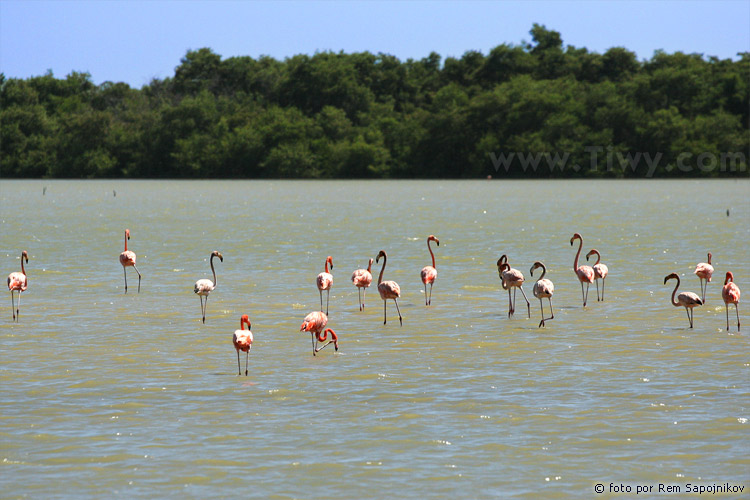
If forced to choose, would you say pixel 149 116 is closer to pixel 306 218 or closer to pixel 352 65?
pixel 352 65

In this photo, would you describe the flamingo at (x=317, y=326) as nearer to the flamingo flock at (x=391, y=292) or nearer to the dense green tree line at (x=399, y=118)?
the flamingo flock at (x=391, y=292)

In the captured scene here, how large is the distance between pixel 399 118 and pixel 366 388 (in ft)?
354

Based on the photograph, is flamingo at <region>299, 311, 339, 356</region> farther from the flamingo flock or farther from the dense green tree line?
the dense green tree line

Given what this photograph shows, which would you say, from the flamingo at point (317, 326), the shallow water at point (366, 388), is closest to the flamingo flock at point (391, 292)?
the flamingo at point (317, 326)

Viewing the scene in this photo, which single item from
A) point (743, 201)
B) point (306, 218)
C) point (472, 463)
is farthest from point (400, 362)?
point (743, 201)

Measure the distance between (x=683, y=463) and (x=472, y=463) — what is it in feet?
5.86

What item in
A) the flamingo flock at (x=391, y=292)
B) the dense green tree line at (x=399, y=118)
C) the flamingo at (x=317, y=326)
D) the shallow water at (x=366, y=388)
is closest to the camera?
the shallow water at (x=366, y=388)

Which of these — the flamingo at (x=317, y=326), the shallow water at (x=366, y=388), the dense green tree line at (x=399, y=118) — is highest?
the dense green tree line at (x=399, y=118)

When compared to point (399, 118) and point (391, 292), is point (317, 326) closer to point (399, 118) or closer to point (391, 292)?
point (391, 292)

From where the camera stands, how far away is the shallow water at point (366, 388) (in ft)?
28.5

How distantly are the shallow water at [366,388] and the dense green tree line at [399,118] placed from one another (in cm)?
7711

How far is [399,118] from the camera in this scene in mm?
118188

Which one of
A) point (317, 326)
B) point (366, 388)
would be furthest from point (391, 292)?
point (366, 388)

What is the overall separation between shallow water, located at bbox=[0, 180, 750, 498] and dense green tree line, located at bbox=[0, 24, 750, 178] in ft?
253
